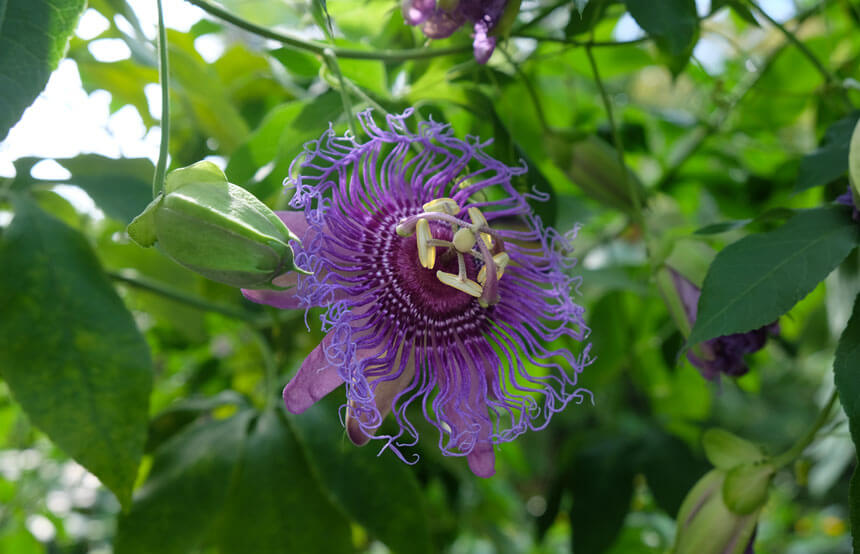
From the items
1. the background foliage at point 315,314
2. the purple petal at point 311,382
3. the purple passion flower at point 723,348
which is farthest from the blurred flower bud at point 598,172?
the purple petal at point 311,382

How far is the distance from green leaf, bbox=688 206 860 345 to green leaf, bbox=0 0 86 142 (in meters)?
0.61

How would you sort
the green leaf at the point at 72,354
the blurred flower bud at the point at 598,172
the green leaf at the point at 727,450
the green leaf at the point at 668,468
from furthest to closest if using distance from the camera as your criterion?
the green leaf at the point at 668,468 → the blurred flower bud at the point at 598,172 → the green leaf at the point at 727,450 → the green leaf at the point at 72,354

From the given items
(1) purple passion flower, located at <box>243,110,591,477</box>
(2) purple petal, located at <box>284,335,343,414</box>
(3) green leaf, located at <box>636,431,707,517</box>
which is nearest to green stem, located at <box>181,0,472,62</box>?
(1) purple passion flower, located at <box>243,110,591,477</box>

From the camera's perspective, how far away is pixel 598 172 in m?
1.10

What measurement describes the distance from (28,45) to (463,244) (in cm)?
41

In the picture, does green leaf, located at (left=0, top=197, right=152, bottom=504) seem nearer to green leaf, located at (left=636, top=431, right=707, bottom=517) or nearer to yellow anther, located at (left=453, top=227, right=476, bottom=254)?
yellow anther, located at (left=453, top=227, right=476, bottom=254)

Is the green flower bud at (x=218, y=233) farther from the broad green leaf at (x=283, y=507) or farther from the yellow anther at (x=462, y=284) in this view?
the broad green leaf at (x=283, y=507)

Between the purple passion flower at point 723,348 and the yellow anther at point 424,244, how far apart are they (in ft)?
1.07

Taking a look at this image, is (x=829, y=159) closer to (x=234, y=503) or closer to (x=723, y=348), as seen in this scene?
(x=723, y=348)

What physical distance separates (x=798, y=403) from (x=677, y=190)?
5.12m

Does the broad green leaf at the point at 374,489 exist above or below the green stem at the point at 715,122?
below

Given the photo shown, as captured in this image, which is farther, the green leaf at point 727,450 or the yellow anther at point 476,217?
the green leaf at point 727,450

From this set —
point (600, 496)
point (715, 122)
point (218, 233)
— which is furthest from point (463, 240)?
point (715, 122)

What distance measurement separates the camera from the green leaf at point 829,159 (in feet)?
2.94
